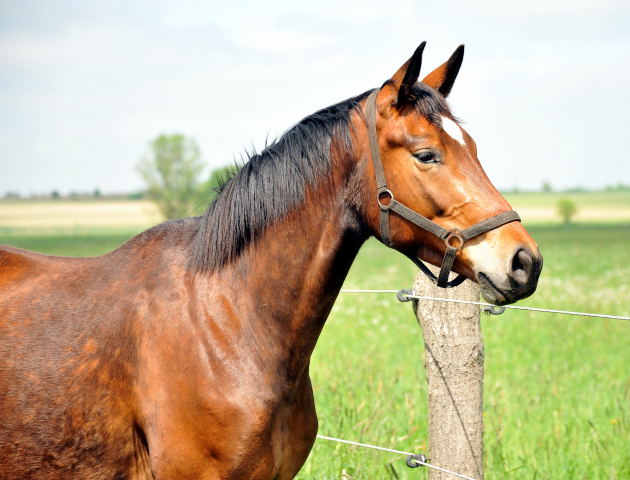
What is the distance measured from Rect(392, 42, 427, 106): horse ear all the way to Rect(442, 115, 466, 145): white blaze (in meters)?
0.20

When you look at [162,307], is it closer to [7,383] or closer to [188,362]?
[188,362]

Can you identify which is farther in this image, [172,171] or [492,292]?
[172,171]

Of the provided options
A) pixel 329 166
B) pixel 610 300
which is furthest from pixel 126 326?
pixel 610 300

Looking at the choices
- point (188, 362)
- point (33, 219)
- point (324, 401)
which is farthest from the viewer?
point (33, 219)

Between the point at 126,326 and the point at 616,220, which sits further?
the point at 616,220

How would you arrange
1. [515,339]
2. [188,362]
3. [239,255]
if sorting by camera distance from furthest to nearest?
[515,339] < [239,255] < [188,362]

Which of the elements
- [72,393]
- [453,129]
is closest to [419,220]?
[453,129]

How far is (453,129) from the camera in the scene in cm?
278

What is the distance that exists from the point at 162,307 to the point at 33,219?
272ft

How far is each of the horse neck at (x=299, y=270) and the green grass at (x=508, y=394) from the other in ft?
5.45

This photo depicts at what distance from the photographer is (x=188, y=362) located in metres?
2.85

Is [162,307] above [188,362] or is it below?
above

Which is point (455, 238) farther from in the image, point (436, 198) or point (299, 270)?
point (299, 270)

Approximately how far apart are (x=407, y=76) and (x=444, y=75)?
1.21 ft
